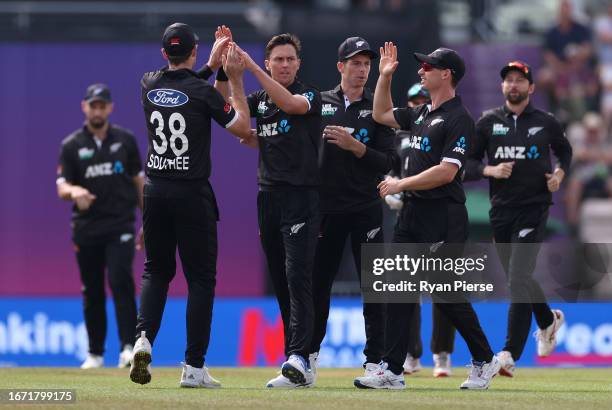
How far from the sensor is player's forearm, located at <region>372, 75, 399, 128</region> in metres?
9.52

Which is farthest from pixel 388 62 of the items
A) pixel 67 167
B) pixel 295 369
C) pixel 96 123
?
pixel 67 167

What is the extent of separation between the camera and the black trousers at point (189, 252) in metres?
9.01

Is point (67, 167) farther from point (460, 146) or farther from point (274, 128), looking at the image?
point (460, 146)

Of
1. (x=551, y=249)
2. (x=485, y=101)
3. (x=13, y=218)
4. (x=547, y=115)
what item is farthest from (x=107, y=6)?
(x=547, y=115)

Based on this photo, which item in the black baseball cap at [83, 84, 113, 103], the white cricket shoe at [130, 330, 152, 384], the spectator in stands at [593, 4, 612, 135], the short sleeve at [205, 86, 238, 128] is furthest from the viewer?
the spectator in stands at [593, 4, 612, 135]

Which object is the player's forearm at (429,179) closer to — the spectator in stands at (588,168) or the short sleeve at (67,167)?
the short sleeve at (67,167)

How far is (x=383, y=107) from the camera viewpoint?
9.58 metres

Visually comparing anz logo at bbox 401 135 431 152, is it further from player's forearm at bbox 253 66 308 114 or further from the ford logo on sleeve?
the ford logo on sleeve

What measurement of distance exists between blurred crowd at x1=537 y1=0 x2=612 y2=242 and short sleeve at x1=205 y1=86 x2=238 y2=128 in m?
11.9

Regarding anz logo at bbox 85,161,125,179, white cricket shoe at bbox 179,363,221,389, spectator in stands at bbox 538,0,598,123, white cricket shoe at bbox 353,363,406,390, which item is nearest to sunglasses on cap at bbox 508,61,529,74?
white cricket shoe at bbox 353,363,406,390

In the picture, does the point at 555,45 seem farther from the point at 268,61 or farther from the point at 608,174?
the point at 268,61

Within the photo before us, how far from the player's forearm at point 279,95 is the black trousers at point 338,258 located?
1024 mm

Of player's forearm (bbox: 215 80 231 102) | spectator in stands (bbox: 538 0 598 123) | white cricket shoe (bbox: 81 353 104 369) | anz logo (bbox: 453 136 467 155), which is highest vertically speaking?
spectator in stands (bbox: 538 0 598 123)

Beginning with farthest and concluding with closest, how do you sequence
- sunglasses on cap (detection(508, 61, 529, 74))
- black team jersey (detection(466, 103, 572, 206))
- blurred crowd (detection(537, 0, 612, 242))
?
blurred crowd (detection(537, 0, 612, 242)) < black team jersey (detection(466, 103, 572, 206)) < sunglasses on cap (detection(508, 61, 529, 74))
